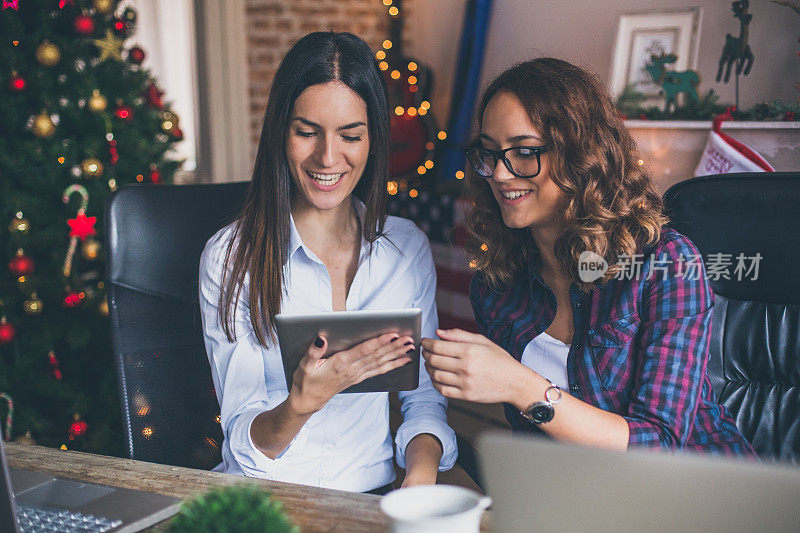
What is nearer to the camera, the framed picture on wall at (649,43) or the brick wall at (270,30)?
the framed picture on wall at (649,43)

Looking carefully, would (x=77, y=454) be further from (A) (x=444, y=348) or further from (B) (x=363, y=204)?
(B) (x=363, y=204)

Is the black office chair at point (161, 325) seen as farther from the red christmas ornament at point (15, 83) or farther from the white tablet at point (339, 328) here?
the red christmas ornament at point (15, 83)

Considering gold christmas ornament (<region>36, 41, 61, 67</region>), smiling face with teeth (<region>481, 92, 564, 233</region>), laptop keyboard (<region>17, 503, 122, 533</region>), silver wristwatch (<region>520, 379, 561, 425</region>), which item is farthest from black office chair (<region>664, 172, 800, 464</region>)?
gold christmas ornament (<region>36, 41, 61, 67</region>)

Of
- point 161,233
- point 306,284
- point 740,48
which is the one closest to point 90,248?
point 161,233

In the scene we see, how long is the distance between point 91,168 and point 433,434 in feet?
5.35

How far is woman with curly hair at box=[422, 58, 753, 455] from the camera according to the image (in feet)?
3.70

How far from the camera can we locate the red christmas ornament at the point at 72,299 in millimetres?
2268

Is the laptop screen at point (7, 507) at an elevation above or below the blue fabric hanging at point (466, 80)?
below

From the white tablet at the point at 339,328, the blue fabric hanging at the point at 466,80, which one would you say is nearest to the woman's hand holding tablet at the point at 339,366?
the white tablet at the point at 339,328

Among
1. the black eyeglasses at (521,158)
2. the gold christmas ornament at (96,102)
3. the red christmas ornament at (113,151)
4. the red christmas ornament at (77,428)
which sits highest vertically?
the gold christmas ornament at (96,102)

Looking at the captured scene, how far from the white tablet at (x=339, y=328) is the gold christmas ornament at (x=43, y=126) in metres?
1.54

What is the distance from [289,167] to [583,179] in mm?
607

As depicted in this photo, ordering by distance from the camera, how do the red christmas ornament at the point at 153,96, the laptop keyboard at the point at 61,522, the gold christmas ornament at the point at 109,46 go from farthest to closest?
the red christmas ornament at the point at 153,96 → the gold christmas ornament at the point at 109,46 → the laptop keyboard at the point at 61,522

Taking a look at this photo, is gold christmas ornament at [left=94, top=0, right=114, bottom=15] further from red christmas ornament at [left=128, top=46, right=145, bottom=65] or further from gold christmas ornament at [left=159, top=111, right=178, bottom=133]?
gold christmas ornament at [left=159, top=111, right=178, bottom=133]
